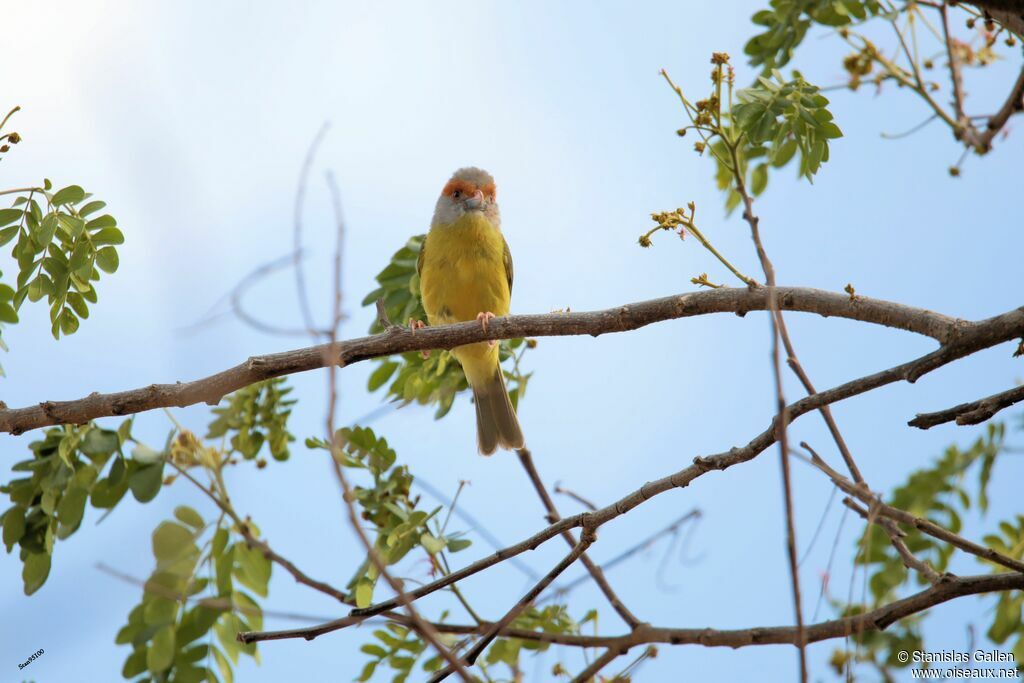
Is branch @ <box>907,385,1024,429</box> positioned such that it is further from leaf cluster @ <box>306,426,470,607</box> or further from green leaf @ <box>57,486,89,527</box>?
green leaf @ <box>57,486,89,527</box>

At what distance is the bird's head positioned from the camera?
18.8 feet

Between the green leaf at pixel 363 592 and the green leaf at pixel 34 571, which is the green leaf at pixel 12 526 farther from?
the green leaf at pixel 363 592

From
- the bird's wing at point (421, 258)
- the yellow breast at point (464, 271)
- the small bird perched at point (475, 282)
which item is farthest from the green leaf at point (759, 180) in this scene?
the bird's wing at point (421, 258)

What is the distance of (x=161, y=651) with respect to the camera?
3.58 metres

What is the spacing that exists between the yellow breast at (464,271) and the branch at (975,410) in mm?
2861

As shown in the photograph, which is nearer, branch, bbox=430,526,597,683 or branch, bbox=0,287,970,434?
branch, bbox=430,526,597,683

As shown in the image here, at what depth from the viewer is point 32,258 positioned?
3.49m

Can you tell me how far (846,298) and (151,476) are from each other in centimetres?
267

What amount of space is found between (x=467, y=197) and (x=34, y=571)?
3303 millimetres

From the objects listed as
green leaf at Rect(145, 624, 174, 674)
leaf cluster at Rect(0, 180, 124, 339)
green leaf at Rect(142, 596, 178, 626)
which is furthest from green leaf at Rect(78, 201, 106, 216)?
green leaf at Rect(145, 624, 174, 674)

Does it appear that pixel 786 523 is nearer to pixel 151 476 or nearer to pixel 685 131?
pixel 685 131

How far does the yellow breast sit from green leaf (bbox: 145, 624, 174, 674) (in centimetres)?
208

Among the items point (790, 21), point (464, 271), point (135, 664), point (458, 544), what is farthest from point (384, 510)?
point (790, 21)

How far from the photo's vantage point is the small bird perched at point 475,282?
505 centimetres
